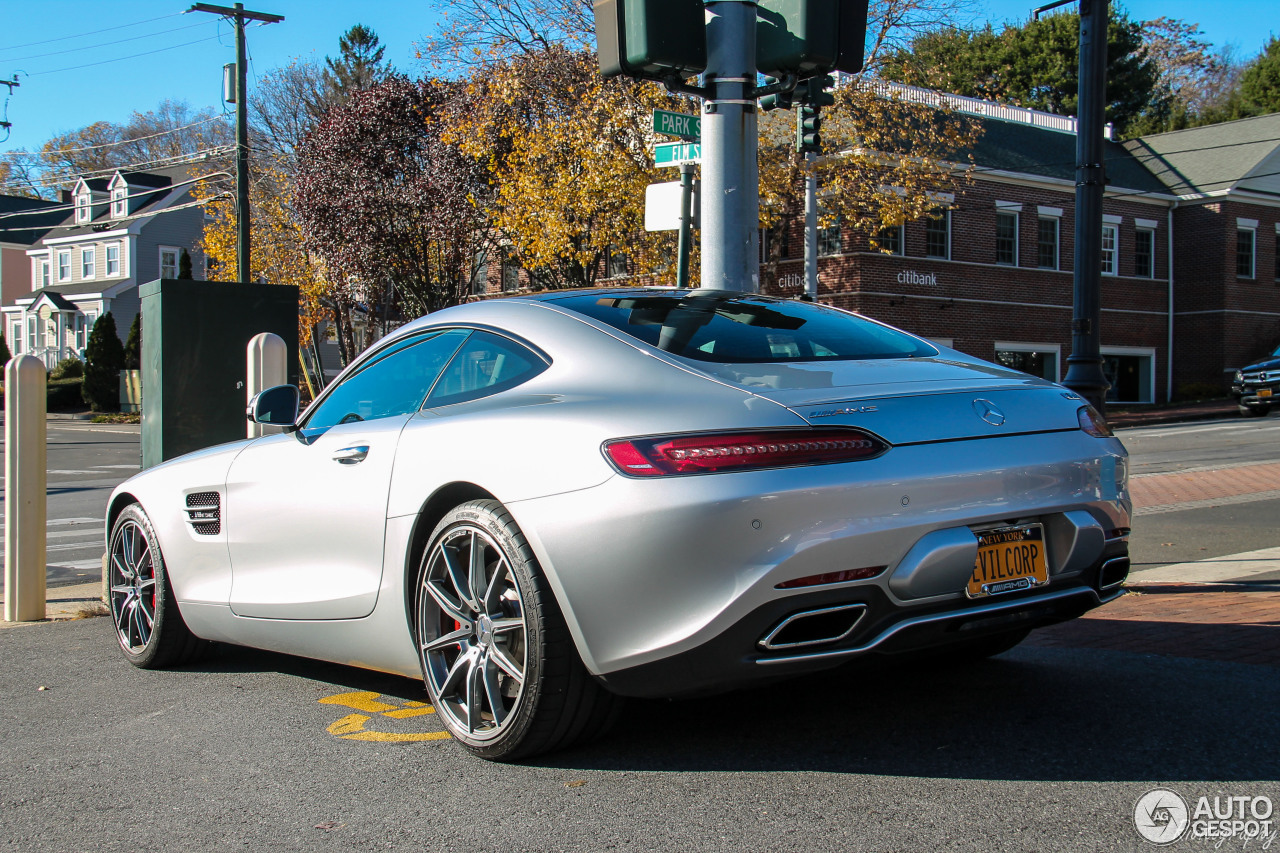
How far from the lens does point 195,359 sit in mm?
7164

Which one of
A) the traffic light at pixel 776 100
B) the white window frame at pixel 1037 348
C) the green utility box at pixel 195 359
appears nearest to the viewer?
the green utility box at pixel 195 359

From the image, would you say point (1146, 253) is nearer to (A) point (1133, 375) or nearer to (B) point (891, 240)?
(A) point (1133, 375)

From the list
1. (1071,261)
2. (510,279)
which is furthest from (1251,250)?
(510,279)

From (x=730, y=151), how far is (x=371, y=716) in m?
3.69

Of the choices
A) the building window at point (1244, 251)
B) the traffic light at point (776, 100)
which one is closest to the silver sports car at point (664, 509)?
the traffic light at point (776, 100)

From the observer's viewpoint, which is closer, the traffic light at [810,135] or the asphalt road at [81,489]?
the asphalt road at [81,489]

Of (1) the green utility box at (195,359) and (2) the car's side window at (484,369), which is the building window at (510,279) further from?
(2) the car's side window at (484,369)

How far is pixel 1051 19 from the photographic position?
51.2 metres

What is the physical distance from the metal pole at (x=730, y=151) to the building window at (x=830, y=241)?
23.5 meters

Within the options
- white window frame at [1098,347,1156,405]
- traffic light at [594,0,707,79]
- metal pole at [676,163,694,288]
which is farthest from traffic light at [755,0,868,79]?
white window frame at [1098,347,1156,405]

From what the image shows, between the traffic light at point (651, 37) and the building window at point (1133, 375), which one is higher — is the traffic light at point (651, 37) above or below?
above
